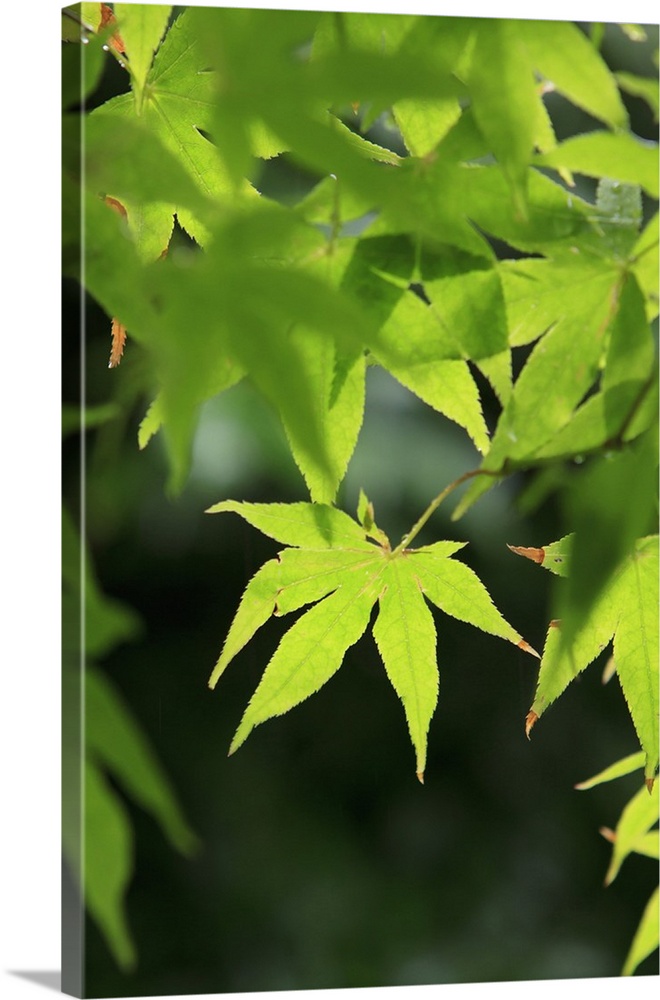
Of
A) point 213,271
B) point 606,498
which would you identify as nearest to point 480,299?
point 606,498

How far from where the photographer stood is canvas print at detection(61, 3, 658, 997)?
51cm

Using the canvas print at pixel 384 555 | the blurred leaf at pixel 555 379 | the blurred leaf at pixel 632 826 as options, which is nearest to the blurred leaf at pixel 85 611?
the canvas print at pixel 384 555

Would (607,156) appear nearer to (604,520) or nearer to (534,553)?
(604,520)

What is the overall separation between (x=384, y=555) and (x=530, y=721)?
0.76 feet

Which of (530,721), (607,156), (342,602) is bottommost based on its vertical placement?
(530,721)

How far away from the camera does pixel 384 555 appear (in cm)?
67

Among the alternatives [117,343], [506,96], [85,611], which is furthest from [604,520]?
[117,343]

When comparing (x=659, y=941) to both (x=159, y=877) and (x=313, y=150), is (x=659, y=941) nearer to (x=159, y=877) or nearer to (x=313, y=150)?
(x=159, y=877)

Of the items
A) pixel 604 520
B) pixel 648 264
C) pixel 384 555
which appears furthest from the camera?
pixel 384 555

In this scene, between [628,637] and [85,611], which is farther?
[628,637]

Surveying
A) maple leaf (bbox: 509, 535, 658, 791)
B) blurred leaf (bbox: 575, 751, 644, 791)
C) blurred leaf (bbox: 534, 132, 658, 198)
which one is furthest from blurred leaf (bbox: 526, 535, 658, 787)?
blurred leaf (bbox: 534, 132, 658, 198)

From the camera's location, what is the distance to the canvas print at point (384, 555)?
0.51 m

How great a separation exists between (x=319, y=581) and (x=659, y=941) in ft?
1.38

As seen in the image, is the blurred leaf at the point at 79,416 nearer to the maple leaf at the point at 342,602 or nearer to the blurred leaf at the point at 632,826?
the maple leaf at the point at 342,602
